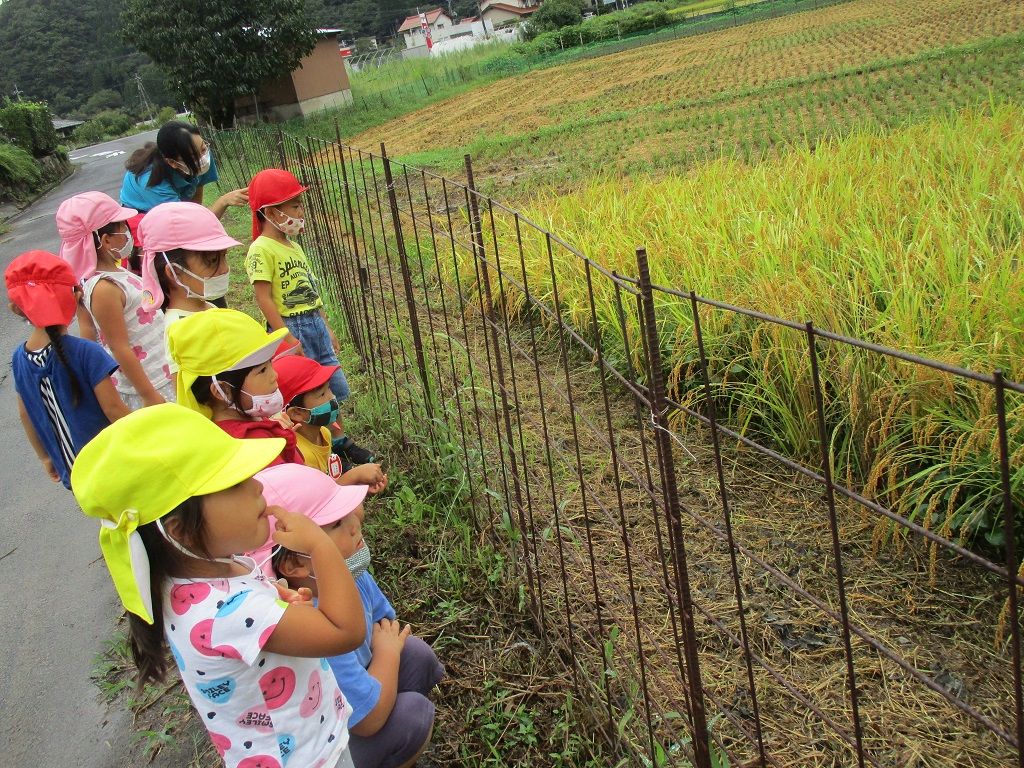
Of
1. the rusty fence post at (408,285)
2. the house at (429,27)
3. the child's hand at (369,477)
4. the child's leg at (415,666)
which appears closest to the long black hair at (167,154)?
the rusty fence post at (408,285)

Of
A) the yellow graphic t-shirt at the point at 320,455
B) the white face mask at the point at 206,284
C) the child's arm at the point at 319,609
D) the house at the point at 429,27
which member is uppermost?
the house at the point at 429,27

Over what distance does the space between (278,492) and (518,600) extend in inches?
47.9

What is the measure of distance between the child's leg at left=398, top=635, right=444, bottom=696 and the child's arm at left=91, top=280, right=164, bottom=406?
127 cm

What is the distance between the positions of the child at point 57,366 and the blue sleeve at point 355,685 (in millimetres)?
1222

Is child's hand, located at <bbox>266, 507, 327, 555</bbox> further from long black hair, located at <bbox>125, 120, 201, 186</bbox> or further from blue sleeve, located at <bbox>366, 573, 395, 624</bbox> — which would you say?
long black hair, located at <bbox>125, 120, 201, 186</bbox>

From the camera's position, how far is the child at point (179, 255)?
279 centimetres

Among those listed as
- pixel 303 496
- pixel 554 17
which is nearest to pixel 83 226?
pixel 303 496

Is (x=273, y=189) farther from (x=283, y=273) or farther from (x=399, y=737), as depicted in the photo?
(x=399, y=737)

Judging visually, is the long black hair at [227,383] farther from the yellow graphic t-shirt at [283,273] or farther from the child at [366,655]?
the yellow graphic t-shirt at [283,273]

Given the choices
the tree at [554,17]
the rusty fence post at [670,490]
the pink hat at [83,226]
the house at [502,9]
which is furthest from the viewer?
the house at [502,9]

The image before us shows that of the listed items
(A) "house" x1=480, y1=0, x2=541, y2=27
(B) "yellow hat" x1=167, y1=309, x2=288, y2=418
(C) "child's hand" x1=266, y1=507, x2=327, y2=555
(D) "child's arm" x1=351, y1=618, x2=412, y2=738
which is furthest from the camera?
(A) "house" x1=480, y1=0, x2=541, y2=27

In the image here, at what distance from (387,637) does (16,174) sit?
2226 centimetres

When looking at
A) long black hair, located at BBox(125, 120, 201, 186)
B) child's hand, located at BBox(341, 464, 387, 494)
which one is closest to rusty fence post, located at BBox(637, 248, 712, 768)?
child's hand, located at BBox(341, 464, 387, 494)

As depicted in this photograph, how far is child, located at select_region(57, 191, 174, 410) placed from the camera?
2.87 meters
